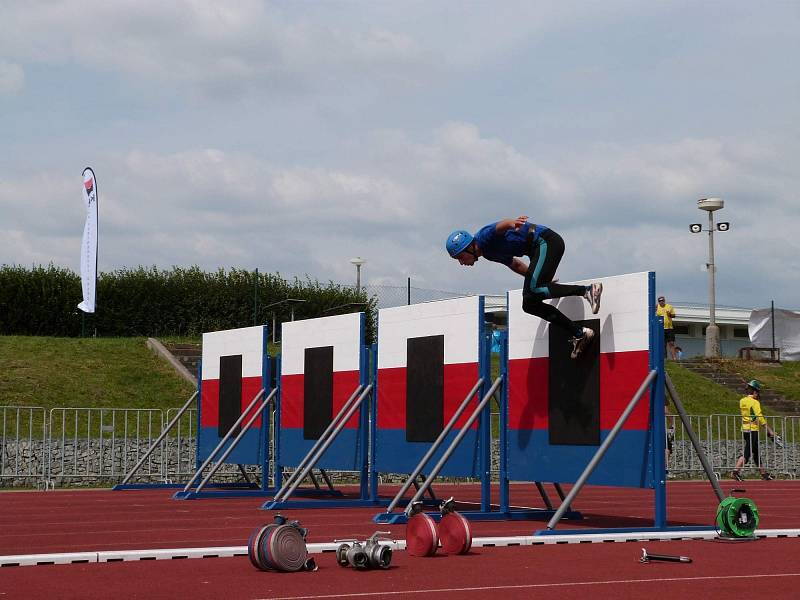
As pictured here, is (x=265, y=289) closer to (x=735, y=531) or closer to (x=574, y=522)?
(x=574, y=522)

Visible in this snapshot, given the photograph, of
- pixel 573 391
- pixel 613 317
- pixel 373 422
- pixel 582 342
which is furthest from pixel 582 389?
pixel 373 422

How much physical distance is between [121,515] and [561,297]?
592cm

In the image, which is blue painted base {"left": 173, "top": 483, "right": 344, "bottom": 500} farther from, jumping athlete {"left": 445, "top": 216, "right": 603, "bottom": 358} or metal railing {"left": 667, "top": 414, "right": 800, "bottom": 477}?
metal railing {"left": 667, "top": 414, "right": 800, "bottom": 477}

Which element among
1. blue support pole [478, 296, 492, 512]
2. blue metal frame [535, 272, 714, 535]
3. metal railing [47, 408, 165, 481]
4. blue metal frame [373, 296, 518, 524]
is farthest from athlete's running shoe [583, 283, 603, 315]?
metal railing [47, 408, 165, 481]

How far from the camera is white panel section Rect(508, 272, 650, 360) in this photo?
11.6m

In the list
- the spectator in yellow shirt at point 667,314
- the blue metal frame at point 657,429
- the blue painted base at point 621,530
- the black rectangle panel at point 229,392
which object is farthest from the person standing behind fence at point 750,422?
the blue metal frame at point 657,429

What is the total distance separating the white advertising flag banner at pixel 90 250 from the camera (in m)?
30.0

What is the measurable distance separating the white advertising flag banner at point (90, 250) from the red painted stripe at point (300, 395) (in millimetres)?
13275

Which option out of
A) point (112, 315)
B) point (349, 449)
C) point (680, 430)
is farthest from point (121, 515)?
point (112, 315)

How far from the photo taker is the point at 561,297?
12.6m

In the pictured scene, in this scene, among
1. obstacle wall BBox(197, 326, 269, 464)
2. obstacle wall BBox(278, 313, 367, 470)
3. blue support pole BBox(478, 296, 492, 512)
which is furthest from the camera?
obstacle wall BBox(197, 326, 269, 464)

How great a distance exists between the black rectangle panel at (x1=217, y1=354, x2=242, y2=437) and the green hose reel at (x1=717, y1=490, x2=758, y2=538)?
10.3m

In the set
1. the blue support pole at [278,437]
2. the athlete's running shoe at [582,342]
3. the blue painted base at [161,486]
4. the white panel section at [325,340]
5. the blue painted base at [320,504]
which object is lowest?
the blue painted base at [161,486]

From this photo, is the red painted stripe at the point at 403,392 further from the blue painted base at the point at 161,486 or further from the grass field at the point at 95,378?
the grass field at the point at 95,378
